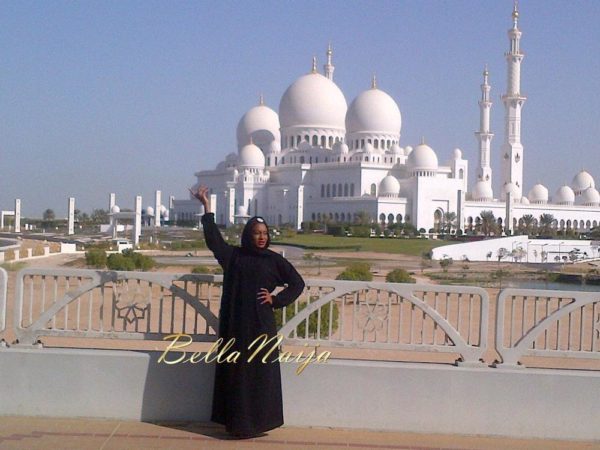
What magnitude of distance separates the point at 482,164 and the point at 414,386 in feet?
170

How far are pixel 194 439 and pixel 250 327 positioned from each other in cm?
62

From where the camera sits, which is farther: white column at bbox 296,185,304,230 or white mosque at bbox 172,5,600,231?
white column at bbox 296,185,304,230

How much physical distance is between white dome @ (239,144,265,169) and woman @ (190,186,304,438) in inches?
2083

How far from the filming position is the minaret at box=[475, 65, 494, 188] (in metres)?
51.9

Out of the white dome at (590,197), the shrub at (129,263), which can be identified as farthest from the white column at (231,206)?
the shrub at (129,263)

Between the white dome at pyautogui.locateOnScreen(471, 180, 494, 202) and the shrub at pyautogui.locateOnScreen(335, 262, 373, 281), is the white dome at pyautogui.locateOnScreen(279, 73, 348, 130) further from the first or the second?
the shrub at pyautogui.locateOnScreen(335, 262, 373, 281)

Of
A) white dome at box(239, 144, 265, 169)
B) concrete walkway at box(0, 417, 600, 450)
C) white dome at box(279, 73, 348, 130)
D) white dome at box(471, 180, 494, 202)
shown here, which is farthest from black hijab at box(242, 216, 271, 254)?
white dome at box(239, 144, 265, 169)

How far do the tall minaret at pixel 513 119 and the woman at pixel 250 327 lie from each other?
47913mm

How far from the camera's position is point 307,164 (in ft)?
180

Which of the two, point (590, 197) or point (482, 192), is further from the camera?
point (590, 197)

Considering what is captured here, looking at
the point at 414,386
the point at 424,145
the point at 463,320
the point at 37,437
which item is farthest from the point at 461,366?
the point at 424,145

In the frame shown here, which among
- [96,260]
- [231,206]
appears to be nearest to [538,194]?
[231,206]

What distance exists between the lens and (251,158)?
56.8 metres

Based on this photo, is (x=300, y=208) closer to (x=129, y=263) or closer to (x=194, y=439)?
(x=129, y=263)
